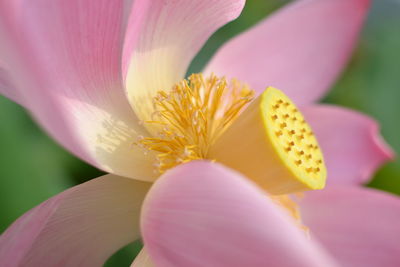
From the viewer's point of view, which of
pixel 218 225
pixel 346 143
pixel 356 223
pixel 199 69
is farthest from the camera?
pixel 199 69

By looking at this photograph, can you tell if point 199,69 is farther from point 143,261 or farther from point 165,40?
point 143,261

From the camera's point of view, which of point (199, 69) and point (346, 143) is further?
point (199, 69)

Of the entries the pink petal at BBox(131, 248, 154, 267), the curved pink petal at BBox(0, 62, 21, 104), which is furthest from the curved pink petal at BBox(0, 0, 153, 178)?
the pink petal at BBox(131, 248, 154, 267)

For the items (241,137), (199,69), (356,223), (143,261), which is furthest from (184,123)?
(199,69)

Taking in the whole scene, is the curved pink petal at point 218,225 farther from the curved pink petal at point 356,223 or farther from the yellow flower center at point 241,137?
the curved pink petal at point 356,223

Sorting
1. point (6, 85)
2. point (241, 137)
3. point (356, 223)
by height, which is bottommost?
point (356, 223)

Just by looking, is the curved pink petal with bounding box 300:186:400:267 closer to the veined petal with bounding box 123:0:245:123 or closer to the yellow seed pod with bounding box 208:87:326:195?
the yellow seed pod with bounding box 208:87:326:195

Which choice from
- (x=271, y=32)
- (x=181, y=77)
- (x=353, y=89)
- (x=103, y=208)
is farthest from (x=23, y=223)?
(x=353, y=89)

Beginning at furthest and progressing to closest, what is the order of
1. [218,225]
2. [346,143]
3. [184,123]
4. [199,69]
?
[199,69] → [346,143] → [184,123] → [218,225]
